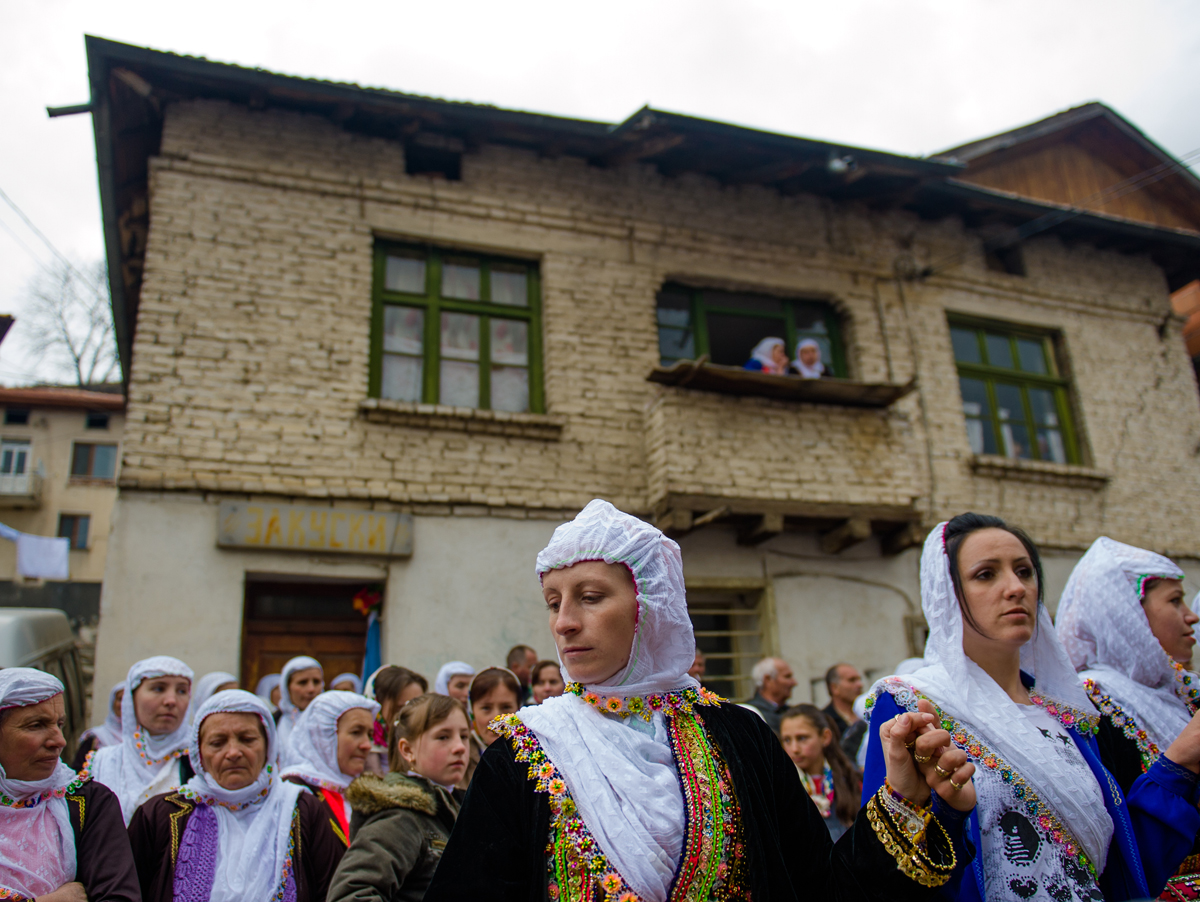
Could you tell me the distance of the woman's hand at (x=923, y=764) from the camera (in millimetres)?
1639

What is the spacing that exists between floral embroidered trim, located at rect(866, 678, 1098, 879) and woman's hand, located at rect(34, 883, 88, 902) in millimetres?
2410

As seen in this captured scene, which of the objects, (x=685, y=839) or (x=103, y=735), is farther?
(x=103, y=735)

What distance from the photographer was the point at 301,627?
730 cm

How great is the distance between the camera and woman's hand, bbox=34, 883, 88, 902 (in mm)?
2422

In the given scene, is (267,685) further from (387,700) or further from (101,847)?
(101,847)

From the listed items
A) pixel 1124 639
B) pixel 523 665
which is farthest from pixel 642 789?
pixel 523 665

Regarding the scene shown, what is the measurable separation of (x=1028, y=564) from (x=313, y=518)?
6012 millimetres

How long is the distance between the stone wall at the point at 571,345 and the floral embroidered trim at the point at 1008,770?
557cm

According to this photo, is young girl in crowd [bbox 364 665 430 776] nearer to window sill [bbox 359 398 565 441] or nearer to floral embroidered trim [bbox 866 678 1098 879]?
floral embroidered trim [bbox 866 678 1098 879]

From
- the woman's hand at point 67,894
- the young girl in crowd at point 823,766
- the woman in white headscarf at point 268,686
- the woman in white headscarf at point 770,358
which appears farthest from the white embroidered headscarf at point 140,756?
the woman in white headscarf at point 770,358

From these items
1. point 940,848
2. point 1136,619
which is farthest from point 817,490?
point 940,848

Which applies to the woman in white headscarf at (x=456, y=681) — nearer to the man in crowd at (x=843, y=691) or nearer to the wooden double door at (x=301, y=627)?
the wooden double door at (x=301, y=627)

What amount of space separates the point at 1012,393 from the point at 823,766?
763cm

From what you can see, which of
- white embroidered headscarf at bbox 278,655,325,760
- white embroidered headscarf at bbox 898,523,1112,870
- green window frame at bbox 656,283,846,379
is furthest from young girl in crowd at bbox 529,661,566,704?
green window frame at bbox 656,283,846,379
